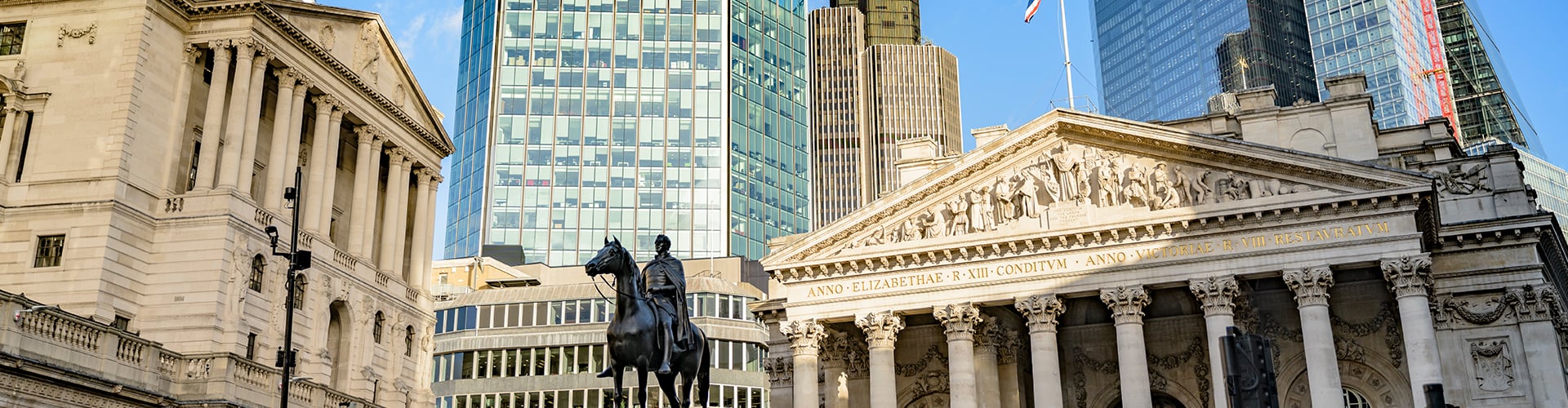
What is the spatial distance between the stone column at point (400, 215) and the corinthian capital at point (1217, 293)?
31.4 m

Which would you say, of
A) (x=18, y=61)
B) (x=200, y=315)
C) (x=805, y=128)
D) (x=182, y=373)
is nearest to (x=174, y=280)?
(x=200, y=315)

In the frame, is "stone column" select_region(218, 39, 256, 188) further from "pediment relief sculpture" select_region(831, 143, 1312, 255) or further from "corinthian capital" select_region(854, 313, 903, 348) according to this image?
"corinthian capital" select_region(854, 313, 903, 348)

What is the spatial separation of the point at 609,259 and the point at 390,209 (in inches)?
1468

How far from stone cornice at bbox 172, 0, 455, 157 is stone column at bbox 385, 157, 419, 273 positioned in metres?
1.67

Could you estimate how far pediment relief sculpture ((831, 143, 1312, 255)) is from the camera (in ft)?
143

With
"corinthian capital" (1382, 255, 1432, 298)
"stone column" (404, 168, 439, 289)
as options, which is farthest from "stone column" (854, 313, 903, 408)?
"stone column" (404, 168, 439, 289)

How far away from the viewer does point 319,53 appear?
48406 millimetres

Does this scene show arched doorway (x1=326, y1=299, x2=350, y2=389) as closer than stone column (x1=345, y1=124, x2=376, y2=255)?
Yes

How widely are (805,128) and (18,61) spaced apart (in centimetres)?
7958

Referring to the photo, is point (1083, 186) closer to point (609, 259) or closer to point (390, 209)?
point (390, 209)

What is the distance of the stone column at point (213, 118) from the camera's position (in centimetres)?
4272

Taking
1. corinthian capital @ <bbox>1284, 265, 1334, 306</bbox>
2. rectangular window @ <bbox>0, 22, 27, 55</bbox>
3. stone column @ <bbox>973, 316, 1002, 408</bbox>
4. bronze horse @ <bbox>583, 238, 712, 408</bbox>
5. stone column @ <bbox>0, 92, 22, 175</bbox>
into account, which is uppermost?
rectangular window @ <bbox>0, 22, 27, 55</bbox>

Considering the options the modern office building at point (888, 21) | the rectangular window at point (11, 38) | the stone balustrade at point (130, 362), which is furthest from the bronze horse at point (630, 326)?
the modern office building at point (888, 21)

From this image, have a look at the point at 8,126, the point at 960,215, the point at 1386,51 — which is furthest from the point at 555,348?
the point at 1386,51
